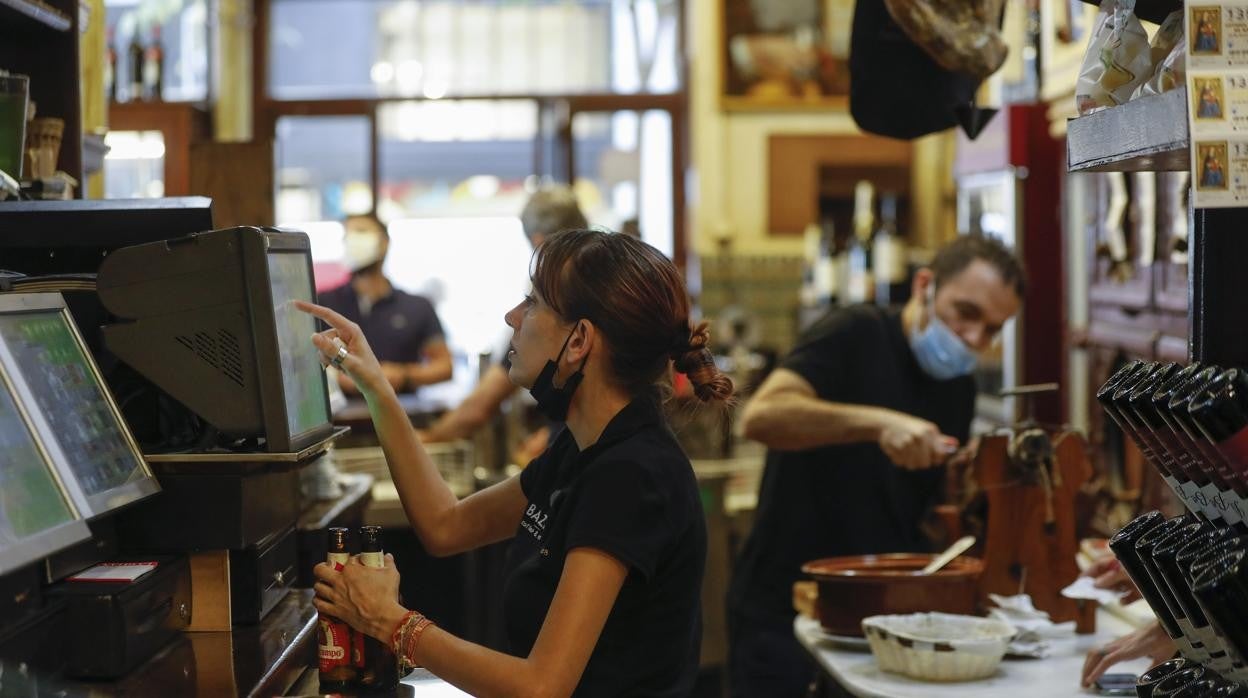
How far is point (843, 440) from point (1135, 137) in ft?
5.58

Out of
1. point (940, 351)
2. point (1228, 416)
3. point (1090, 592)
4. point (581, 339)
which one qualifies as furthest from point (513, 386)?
point (1228, 416)

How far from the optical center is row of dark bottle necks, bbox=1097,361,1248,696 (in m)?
1.58

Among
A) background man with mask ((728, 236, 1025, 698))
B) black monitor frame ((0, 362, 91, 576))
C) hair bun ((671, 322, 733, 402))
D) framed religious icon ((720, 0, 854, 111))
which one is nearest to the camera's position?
black monitor frame ((0, 362, 91, 576))

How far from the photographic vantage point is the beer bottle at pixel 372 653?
2092 mm

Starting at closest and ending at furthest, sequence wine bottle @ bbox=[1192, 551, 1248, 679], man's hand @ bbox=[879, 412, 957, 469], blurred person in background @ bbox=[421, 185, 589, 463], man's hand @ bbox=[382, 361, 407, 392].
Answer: wine bottle @ bbox=[1192, 551, 1248, 679], man's hand @ bbox=[879, 412, 957, 469], blurred person in background @ bbox=[421, 185, 589, 463], man's hand @ bbox=[382, 361, 407, 392]

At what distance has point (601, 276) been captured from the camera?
2.21 meters

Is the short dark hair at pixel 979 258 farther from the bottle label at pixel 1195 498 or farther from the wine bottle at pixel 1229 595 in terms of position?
the wine bottle at pixel 1229 595

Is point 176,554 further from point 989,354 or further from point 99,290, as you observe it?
point 989,354

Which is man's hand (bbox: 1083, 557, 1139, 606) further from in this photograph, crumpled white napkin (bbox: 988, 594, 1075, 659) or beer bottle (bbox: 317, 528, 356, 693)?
beer bottle (bbox: 317, 528, 356, 693)

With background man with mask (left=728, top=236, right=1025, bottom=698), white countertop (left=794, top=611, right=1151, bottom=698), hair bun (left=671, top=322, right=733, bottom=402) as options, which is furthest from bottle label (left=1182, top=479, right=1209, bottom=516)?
background man with mask (left=728, top=236, right=1025, bottom=698)

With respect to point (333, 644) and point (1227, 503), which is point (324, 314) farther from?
point (1227, 503)

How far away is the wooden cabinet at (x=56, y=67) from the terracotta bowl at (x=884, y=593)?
1656 millimetres

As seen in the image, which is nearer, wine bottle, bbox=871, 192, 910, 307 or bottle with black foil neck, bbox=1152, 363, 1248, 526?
bottle with black foil neck, bbox=1152, 363, 1248, 526

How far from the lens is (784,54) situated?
8.55 m
